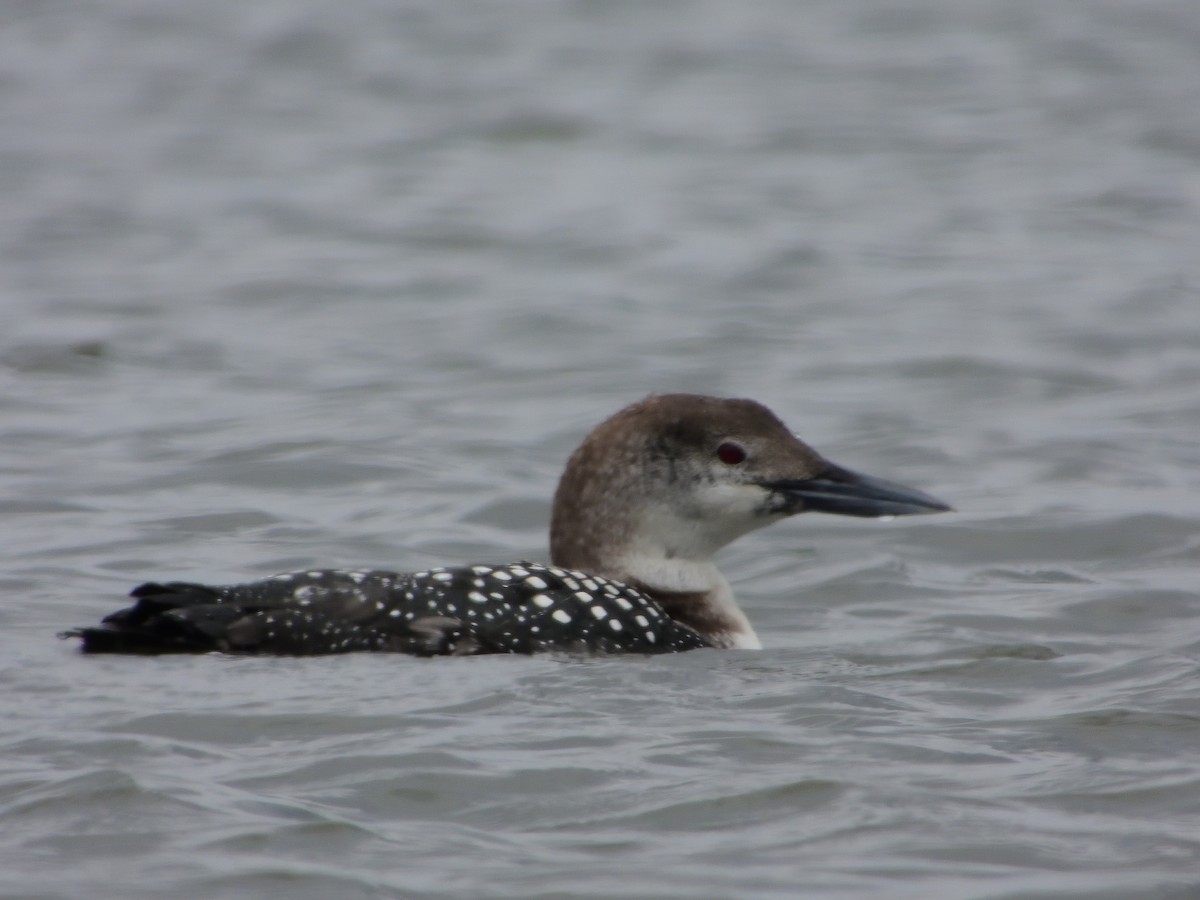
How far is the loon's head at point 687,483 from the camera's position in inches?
206

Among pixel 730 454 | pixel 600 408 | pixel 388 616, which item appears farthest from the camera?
pixel 600 408

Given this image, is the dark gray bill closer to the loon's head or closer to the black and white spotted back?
the loon's head

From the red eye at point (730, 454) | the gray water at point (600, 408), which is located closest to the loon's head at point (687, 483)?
the red eye at point (730, 454)

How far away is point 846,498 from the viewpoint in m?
5.30

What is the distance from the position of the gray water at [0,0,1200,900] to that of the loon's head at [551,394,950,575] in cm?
37

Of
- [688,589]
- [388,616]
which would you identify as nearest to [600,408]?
[688,589]

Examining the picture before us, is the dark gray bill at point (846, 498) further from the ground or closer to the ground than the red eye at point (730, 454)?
closer to the ground

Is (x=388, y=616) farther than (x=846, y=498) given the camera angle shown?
No

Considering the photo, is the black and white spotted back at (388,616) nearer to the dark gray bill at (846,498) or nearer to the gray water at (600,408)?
the gray water at (600,408)

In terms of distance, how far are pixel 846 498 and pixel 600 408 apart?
8.43 ft

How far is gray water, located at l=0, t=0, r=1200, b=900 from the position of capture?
12.5 feet

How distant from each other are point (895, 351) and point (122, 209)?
410cm

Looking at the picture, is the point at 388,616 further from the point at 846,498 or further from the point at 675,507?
the point at 846,498

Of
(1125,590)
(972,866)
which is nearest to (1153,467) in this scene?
(1125,590)
